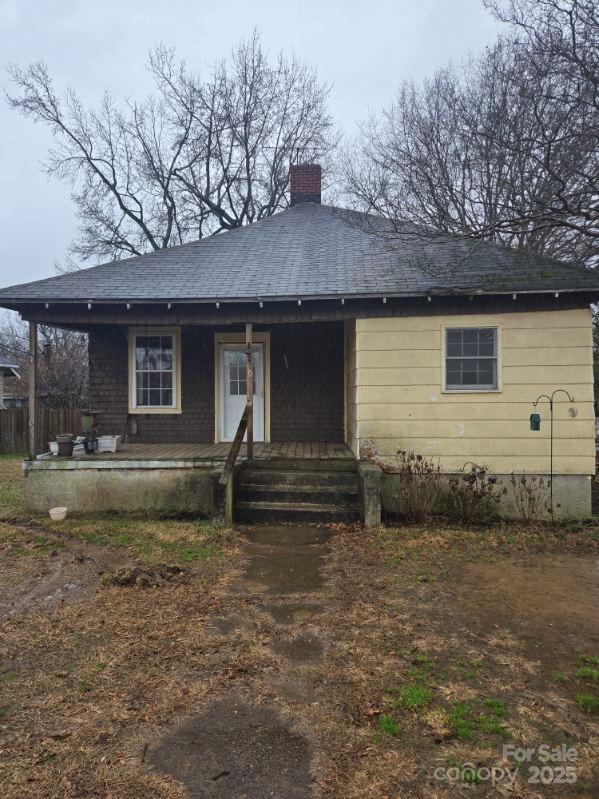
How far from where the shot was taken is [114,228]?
2184 centimetres

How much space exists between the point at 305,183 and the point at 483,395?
8.64 m

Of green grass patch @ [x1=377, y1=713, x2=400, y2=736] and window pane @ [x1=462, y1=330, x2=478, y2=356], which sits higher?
window pane @ [x1=462, y1=330, x2=478, y2=356]

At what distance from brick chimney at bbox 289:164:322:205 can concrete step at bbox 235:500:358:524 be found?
942cm

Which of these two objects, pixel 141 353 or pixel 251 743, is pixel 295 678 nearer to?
pixel 251 743

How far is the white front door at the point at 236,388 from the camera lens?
32.5 feet

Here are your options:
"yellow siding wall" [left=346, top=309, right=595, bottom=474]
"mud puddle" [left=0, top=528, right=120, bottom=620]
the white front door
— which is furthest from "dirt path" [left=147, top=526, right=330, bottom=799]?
the white front door

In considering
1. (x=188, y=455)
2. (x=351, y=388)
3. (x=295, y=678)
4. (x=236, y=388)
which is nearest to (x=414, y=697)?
(x=295, y=678)

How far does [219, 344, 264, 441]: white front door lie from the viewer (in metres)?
9.91

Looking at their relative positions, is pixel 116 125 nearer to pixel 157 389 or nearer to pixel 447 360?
pixel 157 389

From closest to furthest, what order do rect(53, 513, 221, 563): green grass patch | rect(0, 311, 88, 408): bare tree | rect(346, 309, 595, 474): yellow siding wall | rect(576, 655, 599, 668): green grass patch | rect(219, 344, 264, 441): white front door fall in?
rect(576, 655, 599, 668): green grass patch
rect(53, 513, 221, 563): green grass patch
rect(346, 309, 595, 474): yellow siding wall
rect(219, 344, 264, 441): white front door
rect(0, 311, 88, 408): bare tree

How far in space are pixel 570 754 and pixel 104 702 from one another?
262cm

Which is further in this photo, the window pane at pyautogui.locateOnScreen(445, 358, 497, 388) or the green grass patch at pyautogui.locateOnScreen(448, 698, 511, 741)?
the window pane at pyautogui.locateOnScreen(445, 358, 497, 388)

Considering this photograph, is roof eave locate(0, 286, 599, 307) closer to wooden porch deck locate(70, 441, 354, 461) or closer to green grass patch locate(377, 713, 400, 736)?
wooden porch deck locate(70, 441, 354, 461)

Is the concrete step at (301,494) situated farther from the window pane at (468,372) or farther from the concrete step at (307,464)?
the window pane at (468,372)
